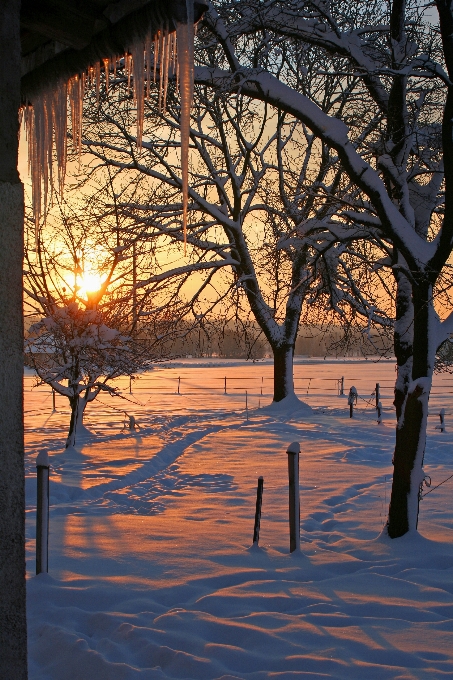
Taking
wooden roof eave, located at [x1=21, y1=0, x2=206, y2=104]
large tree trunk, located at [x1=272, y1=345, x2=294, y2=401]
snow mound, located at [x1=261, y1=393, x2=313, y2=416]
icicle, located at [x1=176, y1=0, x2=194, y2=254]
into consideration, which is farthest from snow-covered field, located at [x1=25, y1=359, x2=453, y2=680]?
large tree trunk, located at [x1=272, y1=345, x2=294, y2=401]

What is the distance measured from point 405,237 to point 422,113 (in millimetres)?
2437

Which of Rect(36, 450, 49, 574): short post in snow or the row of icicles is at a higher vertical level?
the row of icicles

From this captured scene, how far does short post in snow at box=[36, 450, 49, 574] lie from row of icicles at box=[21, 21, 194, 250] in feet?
8.58

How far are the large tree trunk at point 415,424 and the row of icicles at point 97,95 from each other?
3526mm

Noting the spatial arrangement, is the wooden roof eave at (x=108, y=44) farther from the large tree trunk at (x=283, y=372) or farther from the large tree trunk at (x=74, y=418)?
the large tree trunk at (x=283, y=372)

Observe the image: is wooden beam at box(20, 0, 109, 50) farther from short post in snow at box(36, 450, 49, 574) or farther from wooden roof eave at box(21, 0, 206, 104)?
short post in snow at box(36, 450, 49, 574)

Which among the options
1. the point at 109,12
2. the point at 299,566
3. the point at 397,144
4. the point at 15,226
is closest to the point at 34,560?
the point at 299,566

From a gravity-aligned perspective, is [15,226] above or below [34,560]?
above

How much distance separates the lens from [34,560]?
5488 mm

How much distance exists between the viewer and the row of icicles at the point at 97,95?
9.95 feet

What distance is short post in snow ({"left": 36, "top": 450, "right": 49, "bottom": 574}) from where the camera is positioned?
5.00m

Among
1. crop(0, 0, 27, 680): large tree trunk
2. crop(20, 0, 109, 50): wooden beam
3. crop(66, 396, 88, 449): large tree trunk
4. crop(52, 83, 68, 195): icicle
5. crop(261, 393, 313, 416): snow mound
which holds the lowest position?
crop(261, 393, 313, 416): snow mound

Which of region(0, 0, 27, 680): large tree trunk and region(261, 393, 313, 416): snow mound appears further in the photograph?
region(261, 393, 313, 416): snow mound

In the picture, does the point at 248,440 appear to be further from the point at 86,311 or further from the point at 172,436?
the point at 86,311
